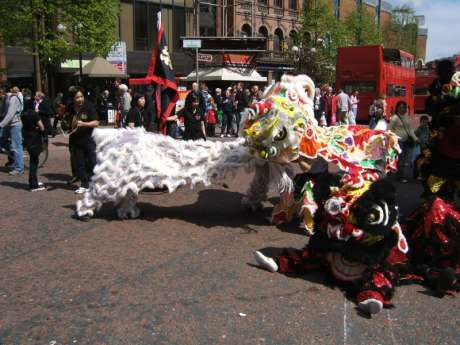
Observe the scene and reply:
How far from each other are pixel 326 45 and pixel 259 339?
3611cm

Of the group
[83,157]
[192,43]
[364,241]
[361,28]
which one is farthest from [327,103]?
[361,28]

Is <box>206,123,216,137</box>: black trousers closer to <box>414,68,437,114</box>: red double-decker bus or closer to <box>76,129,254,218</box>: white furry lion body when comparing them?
<box>76,129,254,218</box>: white furry lion body

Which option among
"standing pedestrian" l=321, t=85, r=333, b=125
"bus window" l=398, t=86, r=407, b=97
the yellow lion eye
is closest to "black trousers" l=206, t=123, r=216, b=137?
"standing pedestrian" l=321, t=85, r=333, b=125

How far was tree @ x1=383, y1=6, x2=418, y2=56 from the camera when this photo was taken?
59.7 m

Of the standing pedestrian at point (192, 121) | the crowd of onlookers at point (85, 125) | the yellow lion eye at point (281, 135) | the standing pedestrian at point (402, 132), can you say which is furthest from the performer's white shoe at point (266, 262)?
the standing pedestrian at point (402, 132)

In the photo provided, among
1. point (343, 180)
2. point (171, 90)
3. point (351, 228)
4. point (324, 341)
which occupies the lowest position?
point (324, 341)

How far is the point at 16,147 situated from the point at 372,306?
842 cm

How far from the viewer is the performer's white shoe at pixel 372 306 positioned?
158 inches

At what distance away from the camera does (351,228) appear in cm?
429

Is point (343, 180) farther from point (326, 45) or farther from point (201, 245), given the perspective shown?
Answer: point (326, 45)

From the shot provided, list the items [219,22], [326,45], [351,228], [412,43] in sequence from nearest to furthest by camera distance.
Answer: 1. [351,228]
2. [326,45]
3. [219,22]
4. [412,43]

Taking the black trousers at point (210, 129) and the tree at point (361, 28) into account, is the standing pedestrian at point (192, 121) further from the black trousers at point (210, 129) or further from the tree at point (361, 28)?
the tree at point (361, 28)

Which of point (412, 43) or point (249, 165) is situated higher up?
point (412, 43)

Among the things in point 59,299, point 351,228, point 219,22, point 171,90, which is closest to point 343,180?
point 351,228
